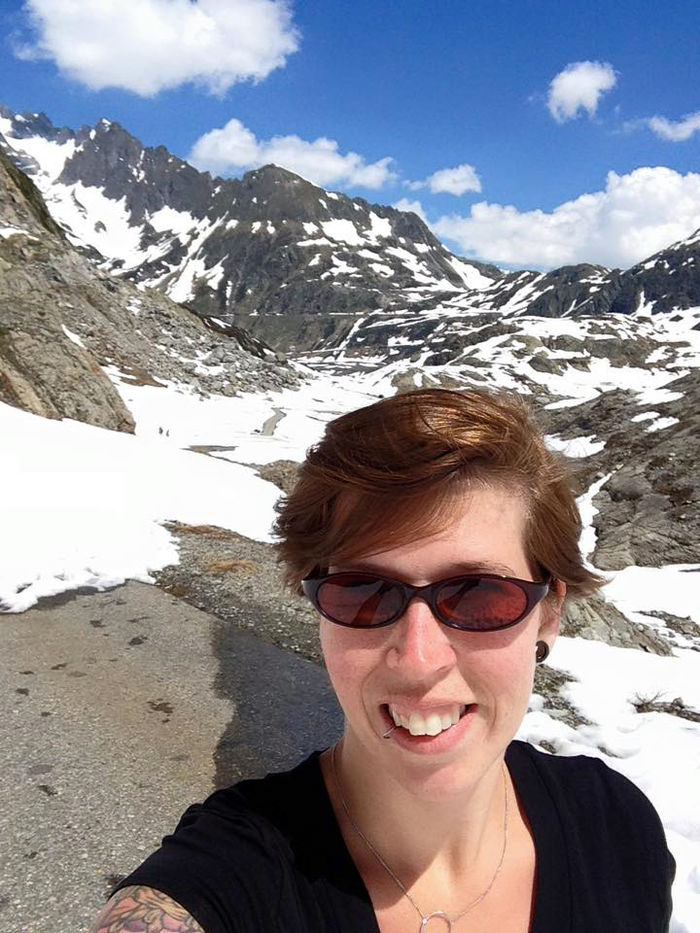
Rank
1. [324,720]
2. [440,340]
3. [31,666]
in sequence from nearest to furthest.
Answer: [324,720] → [31,666] → [440,340]

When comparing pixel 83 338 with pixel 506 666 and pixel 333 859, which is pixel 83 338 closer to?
pixel 333 859

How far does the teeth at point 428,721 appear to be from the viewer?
1.98m

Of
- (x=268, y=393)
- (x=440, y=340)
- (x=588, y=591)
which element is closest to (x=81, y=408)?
(x=588, y=591)

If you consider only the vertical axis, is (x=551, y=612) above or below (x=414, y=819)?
above

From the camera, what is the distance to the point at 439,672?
2.02 m

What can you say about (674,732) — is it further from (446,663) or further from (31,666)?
(31,666)

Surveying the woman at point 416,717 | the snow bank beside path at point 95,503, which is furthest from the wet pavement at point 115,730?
the woman at point 416,717

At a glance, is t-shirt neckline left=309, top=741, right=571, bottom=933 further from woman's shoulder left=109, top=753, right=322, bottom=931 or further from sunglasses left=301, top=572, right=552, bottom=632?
sunglasses left=301, top=572, right=552, bottom=632

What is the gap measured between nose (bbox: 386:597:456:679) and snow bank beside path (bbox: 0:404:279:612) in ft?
20.5

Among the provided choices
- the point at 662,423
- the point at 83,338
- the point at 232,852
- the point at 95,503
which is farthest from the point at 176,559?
the point at 83,338

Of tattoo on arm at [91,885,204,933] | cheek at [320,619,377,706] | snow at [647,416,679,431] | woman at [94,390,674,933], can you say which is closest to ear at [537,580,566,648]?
woman at [94,390,674,933]

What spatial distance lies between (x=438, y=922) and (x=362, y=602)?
1.24 meters

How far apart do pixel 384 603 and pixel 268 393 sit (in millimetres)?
55469

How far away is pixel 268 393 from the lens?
185ft
